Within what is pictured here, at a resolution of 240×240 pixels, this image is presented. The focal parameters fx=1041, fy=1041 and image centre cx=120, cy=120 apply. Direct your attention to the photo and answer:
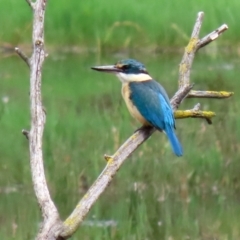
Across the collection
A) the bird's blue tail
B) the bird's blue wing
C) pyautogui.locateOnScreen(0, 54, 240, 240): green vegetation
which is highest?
the bird's blue wing

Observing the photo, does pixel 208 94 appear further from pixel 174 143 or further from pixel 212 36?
pixel 174 143

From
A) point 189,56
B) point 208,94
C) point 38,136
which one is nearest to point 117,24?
point 189,56

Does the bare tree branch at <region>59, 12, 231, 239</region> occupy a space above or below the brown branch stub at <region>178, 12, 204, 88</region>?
below

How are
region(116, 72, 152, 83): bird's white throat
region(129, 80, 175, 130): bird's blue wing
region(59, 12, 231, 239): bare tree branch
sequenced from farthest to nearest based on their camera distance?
region(116, 72, 152, 83): bird's white throat, region(129, 80, 175, 130): bird's blue wing, region(59, 12, 231, 239): bare tree branch

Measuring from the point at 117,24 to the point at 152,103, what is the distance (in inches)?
399

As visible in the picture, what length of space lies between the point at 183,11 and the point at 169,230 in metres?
8.56

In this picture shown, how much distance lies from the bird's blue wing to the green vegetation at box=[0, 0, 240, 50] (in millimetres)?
9616

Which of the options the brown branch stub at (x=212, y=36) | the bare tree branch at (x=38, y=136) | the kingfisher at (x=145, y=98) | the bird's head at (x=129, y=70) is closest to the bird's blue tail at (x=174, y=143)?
the kingfisher at (x=145, y=98)

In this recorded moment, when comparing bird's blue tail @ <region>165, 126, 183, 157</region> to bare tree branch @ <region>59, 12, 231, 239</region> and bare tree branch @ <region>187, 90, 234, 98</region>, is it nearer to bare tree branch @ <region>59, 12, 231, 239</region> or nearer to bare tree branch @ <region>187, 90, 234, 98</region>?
bare tree branch @ <region>59, 12, 231, 239</region>

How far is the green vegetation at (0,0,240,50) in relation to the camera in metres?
14.8

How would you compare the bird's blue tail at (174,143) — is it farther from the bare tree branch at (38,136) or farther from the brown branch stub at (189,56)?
the bare tree branch at (38,136)

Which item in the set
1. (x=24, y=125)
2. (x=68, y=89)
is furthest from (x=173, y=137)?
(x=68, y=89)

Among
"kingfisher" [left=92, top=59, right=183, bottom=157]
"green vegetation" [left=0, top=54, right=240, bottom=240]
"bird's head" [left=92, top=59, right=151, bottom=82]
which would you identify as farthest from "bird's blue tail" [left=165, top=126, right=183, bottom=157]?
"green vegetation" [left=0, top=54, right=240, bottom=240]

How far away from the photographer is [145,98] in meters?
5.06
